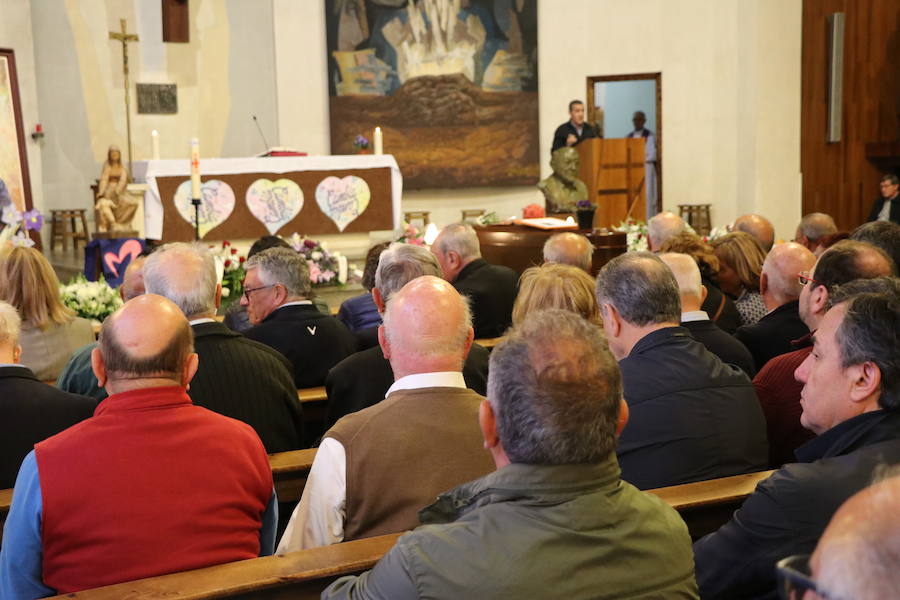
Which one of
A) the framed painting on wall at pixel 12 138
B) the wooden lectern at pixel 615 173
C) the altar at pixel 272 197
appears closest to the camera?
the altar at pixel 272 197

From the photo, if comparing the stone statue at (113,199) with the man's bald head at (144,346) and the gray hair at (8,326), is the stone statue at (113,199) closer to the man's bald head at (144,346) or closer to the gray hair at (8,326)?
the gray hair at (8,326)

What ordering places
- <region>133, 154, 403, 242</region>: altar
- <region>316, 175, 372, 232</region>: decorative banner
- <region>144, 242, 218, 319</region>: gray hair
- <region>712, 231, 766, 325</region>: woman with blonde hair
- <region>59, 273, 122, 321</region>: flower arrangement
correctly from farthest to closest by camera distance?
<region>316, 175, 372, 232</region>: decorative banner < <region>133, 154, 403, 242</region>: altar < <region>59, 273, 122, 321</region>: flower arrangement < <region>712, 231, 766, 325</region>: woman with blonde hair < <region>144, 242, 218, 319</region>: gray hair

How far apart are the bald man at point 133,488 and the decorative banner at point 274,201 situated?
22.8 ft

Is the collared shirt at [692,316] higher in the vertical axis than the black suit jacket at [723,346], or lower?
higher

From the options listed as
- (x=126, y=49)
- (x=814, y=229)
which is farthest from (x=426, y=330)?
(x=126, y=49)

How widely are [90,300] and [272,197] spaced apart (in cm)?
380

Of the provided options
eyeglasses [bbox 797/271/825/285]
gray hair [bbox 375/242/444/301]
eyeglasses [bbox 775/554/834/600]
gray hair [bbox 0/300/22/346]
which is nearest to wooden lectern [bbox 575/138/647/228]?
eyeglasses [bbox 797/271/825/285]

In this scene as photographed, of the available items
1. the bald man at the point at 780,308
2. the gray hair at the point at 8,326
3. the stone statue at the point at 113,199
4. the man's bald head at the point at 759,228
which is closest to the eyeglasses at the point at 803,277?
the bald man at the point at 780,308

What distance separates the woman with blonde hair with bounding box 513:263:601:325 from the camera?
11.4ft

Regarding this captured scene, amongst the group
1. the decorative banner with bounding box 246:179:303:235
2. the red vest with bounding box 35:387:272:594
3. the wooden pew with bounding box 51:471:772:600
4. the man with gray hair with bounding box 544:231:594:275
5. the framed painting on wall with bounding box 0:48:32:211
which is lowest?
the wooden pew with bounding box 51:471:772:600

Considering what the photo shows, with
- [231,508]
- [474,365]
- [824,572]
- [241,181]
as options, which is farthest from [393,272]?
[241,181]

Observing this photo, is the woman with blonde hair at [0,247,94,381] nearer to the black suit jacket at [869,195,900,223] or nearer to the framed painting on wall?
the framed painting on wall

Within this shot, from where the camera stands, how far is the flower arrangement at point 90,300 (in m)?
5.52

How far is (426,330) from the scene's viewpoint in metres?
2.40
